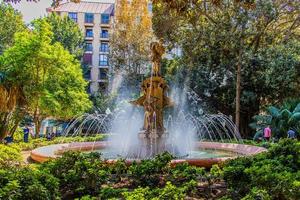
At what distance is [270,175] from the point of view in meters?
5.13

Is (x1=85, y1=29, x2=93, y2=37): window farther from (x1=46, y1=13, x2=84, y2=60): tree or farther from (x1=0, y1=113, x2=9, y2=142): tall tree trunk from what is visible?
(x1=0, y1=113, x2=9, y2=142): tall tree trunk

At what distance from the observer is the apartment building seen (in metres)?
57.2

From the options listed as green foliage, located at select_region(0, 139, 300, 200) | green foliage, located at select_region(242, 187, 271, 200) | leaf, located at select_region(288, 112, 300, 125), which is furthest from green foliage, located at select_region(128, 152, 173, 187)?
leaf, located at select_region(288, 112, 300, 125)

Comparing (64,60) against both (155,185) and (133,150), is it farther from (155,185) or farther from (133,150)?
(155,185)

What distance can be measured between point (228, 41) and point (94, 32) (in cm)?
3819

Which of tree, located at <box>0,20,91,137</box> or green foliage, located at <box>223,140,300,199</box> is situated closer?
green foliage, located at <box>223,140,300,199</box>

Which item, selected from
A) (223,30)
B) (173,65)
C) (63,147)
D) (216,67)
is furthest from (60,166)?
(173,65)

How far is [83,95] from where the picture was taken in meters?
25.8

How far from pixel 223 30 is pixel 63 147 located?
45.2 ft

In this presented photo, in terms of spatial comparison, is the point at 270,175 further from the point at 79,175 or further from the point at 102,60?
the point at 102,60

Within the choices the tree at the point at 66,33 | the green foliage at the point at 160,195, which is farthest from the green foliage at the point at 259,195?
the tree at the point at 66,33

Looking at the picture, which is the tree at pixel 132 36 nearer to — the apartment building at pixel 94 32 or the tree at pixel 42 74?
the tree at pixel 42 74

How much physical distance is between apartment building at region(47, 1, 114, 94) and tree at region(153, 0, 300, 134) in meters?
30.6

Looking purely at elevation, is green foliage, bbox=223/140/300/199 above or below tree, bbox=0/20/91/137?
below
